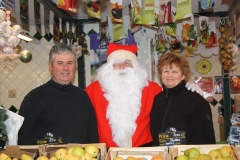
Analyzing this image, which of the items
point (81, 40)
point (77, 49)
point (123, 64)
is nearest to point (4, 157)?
point (123, 64)

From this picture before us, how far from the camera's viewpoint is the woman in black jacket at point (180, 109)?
7.68 feet

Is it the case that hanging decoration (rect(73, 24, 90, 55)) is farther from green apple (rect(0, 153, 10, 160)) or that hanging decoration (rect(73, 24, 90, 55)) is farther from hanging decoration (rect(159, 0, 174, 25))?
green apple (rect(0, 153, 10, 160))

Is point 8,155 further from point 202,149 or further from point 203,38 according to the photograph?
point 203,38

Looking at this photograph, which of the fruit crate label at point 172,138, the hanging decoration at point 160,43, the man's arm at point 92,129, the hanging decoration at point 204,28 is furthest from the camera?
the hanging decoration at point 160,43

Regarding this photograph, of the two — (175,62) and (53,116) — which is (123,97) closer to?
(175,62)

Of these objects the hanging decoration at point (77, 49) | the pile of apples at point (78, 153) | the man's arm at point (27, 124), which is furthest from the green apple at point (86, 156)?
the hanging decoration at point (77, 49)

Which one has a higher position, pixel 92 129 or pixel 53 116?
pixel 53 116

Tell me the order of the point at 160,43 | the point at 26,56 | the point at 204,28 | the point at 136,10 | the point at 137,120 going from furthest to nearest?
1. the point at 26,56
2. the point at 160,43
3. the point at 204,28
4. the point at 136,10
5. the point at 137,120

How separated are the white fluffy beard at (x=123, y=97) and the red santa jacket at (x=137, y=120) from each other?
0.04 metres

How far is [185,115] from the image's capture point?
7.83 feet

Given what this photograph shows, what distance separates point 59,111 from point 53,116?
0.20 ft

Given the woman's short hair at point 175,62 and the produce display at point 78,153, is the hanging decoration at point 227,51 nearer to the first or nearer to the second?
the woman's short hair at point 175,62

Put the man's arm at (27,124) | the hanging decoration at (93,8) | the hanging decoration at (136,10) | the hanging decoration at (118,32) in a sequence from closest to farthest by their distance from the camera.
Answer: the man's arm at (27,124) < the hanging decoration at (93,8) < the hanging decoration at (136,10) < the hanging decoration at (118,32)

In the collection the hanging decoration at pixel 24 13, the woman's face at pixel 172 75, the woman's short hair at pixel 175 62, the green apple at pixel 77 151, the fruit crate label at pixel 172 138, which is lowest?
the fruit crate label at pixel 172 138
